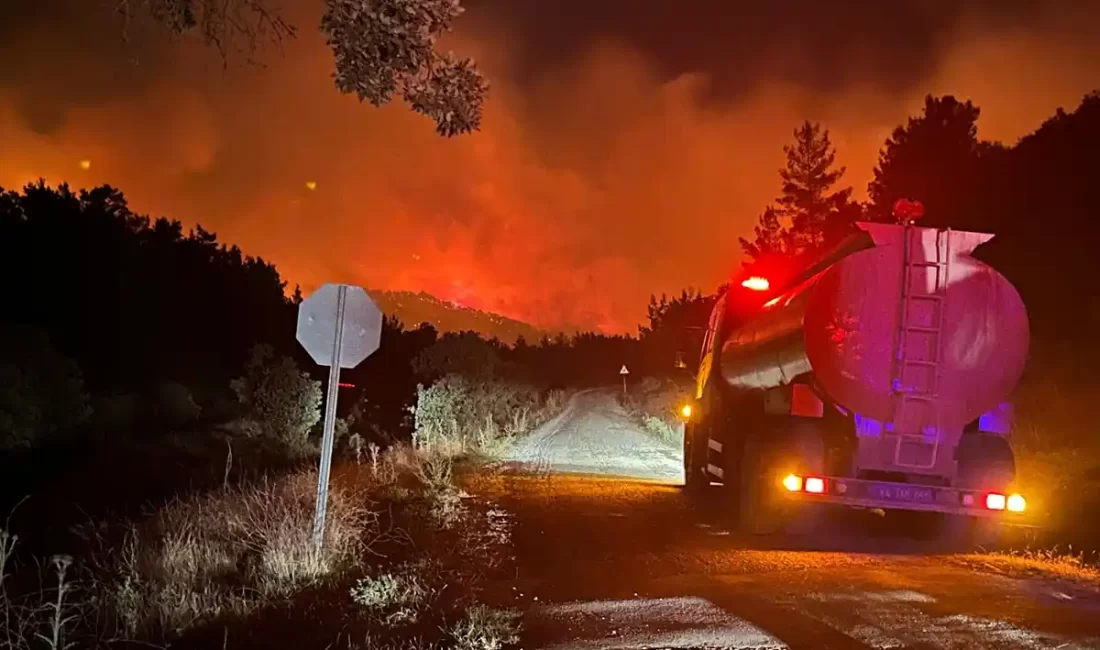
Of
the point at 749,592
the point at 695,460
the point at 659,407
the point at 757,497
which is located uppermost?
the point at 659,407

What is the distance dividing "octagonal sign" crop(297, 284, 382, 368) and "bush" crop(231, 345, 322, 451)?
66.9 ft

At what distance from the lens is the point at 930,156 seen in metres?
29.4

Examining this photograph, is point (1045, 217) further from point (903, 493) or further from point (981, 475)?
point (903, 493)

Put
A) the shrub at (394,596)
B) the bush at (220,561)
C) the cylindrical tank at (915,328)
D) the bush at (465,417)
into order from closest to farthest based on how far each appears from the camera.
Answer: the shrub at (394,596)
the bush at (220,561)
the cylindrical tank at (915,328)
the bush at (465,417)

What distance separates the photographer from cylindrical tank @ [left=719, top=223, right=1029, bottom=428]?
9523 mm

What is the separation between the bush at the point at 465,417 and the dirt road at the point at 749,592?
6.51 m

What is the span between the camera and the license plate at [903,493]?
9672mm

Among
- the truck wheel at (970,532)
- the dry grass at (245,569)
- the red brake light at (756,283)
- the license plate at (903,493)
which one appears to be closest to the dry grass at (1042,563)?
the truck wheel at (970,532)

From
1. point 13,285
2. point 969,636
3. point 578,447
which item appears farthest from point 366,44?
point 13,285

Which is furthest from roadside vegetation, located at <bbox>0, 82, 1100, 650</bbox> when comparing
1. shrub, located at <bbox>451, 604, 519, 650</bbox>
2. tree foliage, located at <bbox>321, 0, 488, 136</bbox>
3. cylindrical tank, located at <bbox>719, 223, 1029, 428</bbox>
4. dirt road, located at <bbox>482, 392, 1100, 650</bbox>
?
tree foliage, located at <bbox>321, 0, 488, 136</bbox>

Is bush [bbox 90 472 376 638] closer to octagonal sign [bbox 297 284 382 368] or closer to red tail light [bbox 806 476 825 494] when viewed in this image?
octagonal sign [bbox 297 284 382 368]

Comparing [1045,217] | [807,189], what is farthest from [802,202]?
[1045,217]

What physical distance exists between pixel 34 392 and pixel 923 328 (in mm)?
24377

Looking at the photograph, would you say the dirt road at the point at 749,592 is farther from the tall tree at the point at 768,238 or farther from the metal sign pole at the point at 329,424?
the tall tree at the point at 768,238
